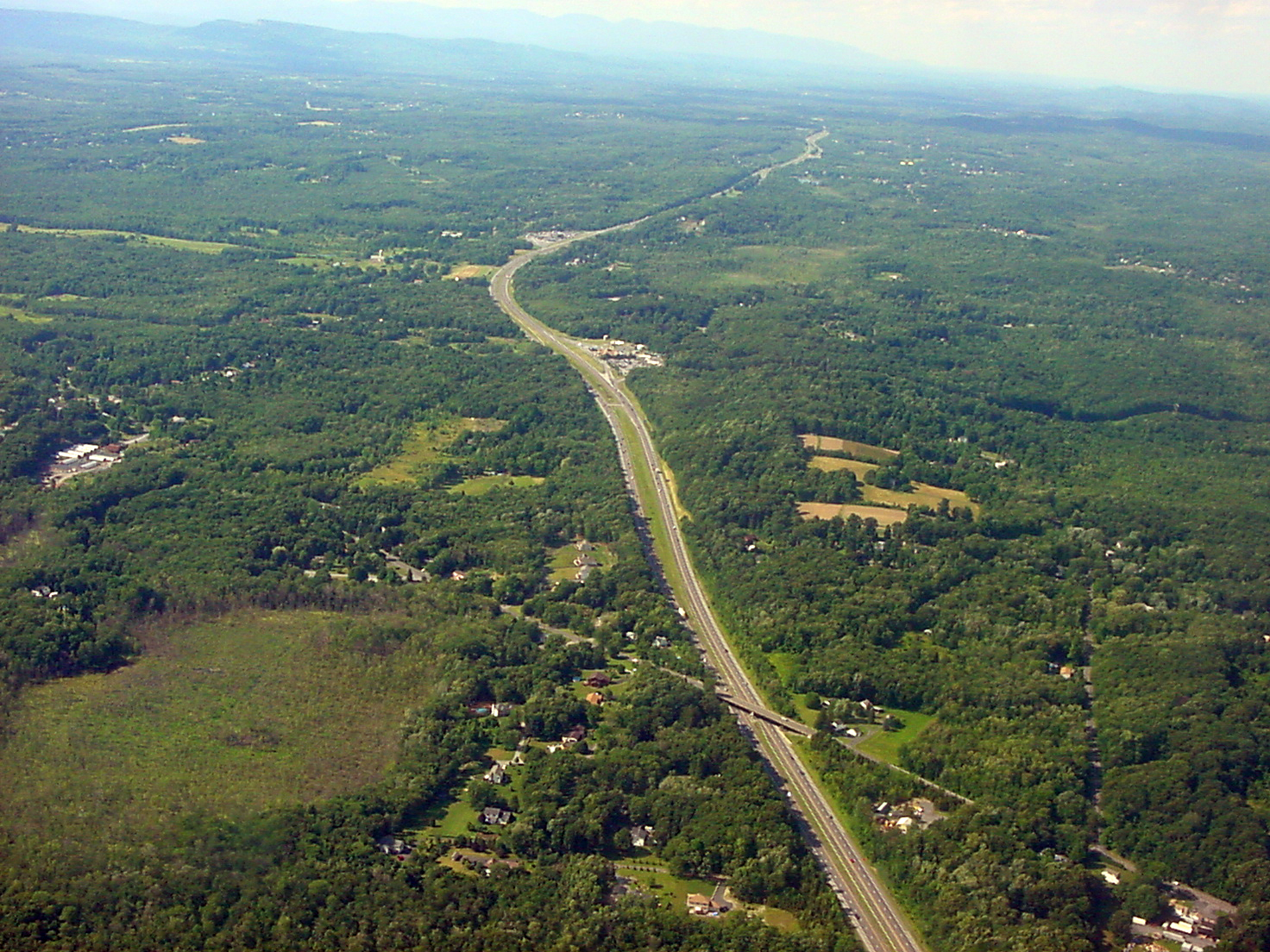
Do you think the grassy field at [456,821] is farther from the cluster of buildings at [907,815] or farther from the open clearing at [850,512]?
the open clearing at [850,512]

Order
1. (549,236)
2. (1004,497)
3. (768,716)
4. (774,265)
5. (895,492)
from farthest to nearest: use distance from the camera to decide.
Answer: (549,236), (774,265), (895,492), (1004,497), (768,716)

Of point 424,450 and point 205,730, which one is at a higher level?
point 424,450

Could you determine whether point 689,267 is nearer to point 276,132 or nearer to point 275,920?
point 276,132

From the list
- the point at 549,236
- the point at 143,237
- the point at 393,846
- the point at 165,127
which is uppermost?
the point at 165,127

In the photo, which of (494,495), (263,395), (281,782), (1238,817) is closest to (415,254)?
(263,395)

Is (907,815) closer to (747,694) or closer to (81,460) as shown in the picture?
(747,694)

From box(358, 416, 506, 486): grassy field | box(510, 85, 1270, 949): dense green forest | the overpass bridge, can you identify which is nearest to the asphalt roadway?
the overpass bridge

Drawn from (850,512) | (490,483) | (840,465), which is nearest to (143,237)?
(490,483)
